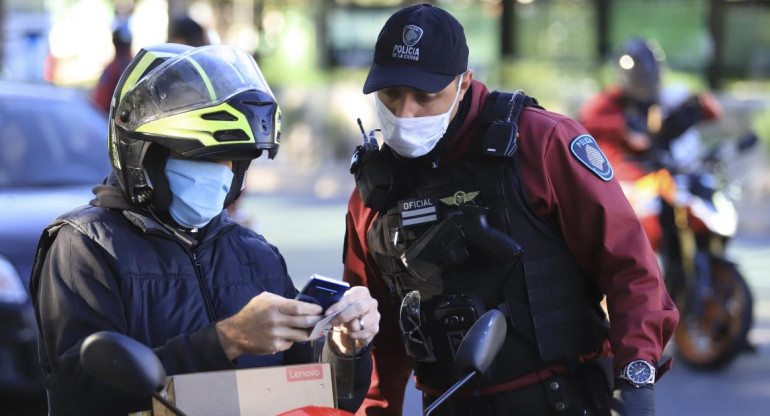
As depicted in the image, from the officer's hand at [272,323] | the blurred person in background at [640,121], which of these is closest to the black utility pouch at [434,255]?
the officer's hand at [272,323]

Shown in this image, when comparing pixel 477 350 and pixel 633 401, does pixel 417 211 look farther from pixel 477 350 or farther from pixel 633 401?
pixel 477 350

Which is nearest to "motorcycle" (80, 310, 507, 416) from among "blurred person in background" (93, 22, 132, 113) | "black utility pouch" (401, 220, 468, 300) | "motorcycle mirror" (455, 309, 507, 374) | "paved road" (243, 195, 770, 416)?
"motorcycle mirror" (455, 309, 507, 374)

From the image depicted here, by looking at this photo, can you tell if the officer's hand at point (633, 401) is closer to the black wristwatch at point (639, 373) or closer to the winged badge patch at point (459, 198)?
the black wristwatch at point (639, 373)

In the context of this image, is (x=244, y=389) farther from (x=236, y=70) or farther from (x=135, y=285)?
(x=236, y=70)

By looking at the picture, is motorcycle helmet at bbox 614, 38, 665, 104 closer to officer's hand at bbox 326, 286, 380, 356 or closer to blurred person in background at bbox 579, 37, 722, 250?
blurred person in background at bbox 579, 37, 722, 250

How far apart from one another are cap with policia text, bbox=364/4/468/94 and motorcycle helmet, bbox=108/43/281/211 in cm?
59

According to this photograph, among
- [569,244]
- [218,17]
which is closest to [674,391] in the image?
[569,244]

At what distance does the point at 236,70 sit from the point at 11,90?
5325 mm

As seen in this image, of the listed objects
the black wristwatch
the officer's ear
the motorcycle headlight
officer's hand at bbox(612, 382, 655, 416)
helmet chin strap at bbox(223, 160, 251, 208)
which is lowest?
the motorcycle headlight

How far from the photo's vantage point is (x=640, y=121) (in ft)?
25.8

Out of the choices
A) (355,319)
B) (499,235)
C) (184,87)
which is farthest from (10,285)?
(355,319)

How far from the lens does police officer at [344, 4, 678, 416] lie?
3318 mm

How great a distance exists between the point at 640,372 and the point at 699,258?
4453mm

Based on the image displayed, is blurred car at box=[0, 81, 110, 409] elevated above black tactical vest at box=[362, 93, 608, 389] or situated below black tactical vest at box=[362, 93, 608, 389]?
below
